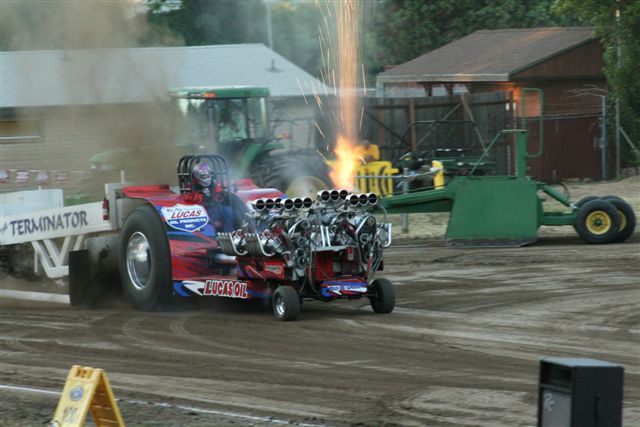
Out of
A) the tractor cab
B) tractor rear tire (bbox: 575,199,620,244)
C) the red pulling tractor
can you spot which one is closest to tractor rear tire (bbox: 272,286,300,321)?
the red pulling tractor

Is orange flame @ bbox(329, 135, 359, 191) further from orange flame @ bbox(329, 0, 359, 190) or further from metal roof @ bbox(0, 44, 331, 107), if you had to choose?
metal roof @ bbox(0, 44, 331, 107)

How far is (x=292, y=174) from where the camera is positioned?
19734 mm

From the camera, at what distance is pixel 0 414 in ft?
25.5

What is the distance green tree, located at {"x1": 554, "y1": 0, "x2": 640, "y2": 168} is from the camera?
27016 mm

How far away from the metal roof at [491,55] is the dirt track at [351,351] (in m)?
17.1

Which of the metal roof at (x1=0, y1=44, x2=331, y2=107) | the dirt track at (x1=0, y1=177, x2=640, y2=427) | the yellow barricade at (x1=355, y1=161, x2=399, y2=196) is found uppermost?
the metal roof at (x1=0, y1=44, x2=331, y2=107)

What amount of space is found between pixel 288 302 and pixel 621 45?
18.7 meters

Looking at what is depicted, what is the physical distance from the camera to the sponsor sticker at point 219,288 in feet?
37.5

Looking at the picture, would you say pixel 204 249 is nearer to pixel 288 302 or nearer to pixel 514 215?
pixel 288 302

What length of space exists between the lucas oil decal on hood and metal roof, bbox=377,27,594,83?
1954 cm

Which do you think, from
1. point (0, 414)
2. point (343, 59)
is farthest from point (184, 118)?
point (0, 414)

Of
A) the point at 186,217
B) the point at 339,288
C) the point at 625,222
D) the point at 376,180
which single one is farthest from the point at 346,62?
the point at 339,288

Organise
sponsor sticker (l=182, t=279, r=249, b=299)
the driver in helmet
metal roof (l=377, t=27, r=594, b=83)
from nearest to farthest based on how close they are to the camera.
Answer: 1. sponsor sticker (l=182, t=279, r=249, b=299)
2. the driver in helmet
3. metal roof (l=377, t=27, r=594, b=83)

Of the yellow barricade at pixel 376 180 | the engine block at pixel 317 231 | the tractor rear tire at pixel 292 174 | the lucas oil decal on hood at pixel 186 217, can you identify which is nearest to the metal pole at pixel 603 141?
the yellow barricade at pixel 376 180
